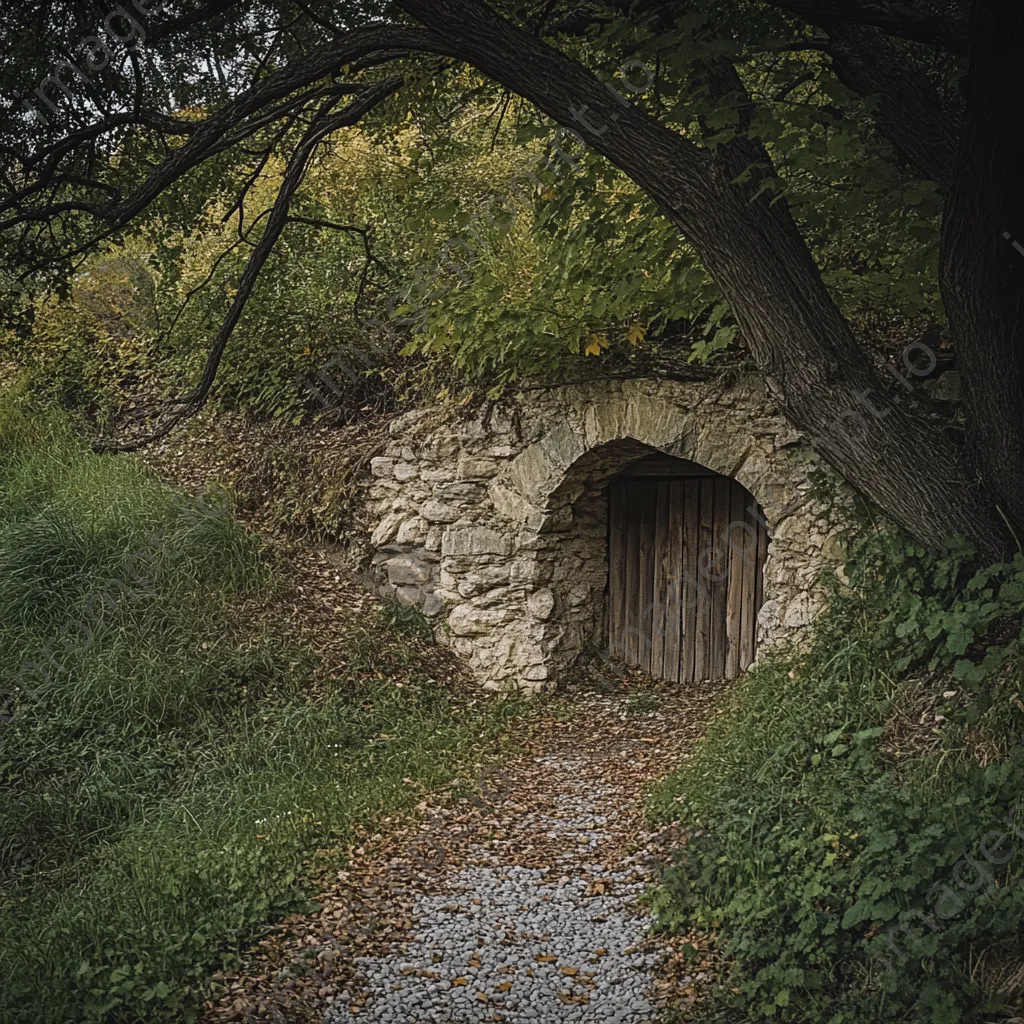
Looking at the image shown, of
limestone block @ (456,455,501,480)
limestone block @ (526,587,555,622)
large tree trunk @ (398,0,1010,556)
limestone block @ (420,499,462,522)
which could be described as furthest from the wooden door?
large tree trunk @ (398,0,1010,556)

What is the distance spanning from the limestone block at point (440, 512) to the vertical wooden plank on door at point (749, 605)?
86.1 inches

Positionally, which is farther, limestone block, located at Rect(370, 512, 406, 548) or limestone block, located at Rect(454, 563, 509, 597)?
limestone block, located at Rect(370, 512, 406, 548)

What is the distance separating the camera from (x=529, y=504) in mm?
7582

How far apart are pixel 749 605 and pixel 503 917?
3547 millimetres

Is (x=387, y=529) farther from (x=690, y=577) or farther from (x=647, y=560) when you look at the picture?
(x=690, y=577)

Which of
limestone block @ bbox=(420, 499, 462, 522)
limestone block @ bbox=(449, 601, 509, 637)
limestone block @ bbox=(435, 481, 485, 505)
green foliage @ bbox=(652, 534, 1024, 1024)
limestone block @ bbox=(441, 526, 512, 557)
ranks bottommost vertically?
green foliage @ bbox=(652, 534, 1024, 1024)

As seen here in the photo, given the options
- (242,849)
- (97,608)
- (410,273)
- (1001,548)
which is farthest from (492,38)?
(97,608)

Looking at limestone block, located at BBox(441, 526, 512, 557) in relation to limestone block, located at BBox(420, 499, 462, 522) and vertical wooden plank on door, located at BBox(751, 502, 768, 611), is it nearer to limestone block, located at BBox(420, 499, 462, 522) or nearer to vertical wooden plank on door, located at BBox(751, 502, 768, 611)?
limestone block, located at BBox(420, 499, 462, 522)

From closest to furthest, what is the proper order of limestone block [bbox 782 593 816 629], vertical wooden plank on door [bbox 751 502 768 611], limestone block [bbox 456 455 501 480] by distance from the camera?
limestone block [bbox 782 593 816 629] → vertical wooden plank on door [bbox 751 502 768 611] → limestone block [bbox 456 455 501 480]

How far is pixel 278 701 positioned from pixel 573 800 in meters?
2.11

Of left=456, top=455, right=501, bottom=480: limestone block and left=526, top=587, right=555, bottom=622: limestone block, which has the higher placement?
left=456, top=455, right=501, bottom=480: limestone block

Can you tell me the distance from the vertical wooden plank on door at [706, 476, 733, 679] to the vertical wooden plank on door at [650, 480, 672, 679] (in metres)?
0.37

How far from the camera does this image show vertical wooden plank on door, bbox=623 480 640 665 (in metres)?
8.10

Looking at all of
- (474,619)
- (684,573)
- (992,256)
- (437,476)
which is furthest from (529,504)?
(992,256)
